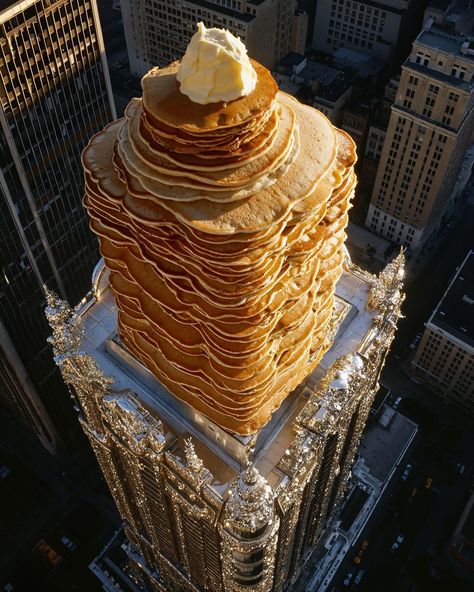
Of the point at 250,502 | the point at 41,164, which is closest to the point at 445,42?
the point at 41,164

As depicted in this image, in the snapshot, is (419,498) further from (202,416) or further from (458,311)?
(202,416)

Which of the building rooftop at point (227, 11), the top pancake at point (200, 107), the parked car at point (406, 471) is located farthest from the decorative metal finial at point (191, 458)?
the building rooftop at point (227, 11)

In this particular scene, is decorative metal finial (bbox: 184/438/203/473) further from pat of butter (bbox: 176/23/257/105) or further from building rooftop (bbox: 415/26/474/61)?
building rooftop (bbox: 415/26/474/61)

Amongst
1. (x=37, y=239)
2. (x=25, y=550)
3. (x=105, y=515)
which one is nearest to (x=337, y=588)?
(x=105, y=515)

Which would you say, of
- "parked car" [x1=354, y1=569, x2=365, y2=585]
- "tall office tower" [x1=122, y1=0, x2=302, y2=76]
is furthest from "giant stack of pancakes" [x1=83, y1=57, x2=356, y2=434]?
"tall office tower" [x1=122, y1=0, x2=302, y2=76]

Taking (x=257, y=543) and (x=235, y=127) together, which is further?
(x=257, y=543)

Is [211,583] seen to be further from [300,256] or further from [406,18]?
[406,18]
